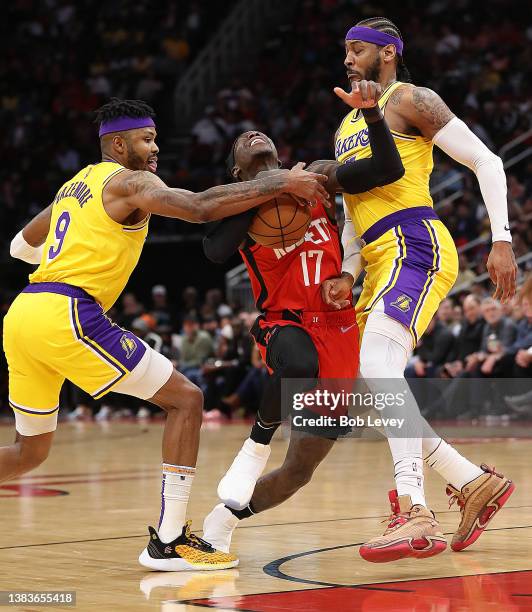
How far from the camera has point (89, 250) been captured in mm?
5277

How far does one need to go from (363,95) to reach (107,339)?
1.52m

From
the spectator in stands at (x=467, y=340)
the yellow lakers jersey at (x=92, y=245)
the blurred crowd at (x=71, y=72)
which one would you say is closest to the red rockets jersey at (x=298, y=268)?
the yellow lakers jersey at (x=92, y=245)

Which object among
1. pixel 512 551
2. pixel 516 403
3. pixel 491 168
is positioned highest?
pixel 516 403

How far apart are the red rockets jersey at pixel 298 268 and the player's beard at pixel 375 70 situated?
2.15 feet

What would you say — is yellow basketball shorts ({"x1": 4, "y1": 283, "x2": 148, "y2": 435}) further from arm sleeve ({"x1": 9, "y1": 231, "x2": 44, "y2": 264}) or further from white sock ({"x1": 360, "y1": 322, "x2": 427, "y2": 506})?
white sock ({"x1": 360, "y1": 322, "x2": 427, "y2": 506})

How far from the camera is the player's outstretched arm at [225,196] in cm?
502

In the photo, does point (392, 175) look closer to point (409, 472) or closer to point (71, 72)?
point (409, 472)

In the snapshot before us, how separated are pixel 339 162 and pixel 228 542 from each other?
6.01ft

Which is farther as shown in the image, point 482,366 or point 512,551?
point 482,366

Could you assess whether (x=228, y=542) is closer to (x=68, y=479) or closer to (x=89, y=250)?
(x=89, y=250)

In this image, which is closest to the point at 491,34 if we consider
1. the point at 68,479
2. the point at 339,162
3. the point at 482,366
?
the point at 482,366

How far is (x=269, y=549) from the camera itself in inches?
223

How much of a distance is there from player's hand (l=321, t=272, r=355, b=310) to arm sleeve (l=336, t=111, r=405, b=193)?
1.38 ft

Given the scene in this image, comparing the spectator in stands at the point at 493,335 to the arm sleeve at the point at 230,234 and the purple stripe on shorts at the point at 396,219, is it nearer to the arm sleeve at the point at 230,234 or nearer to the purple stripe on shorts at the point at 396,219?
the purple stripe on shorts at the point at 396,219
